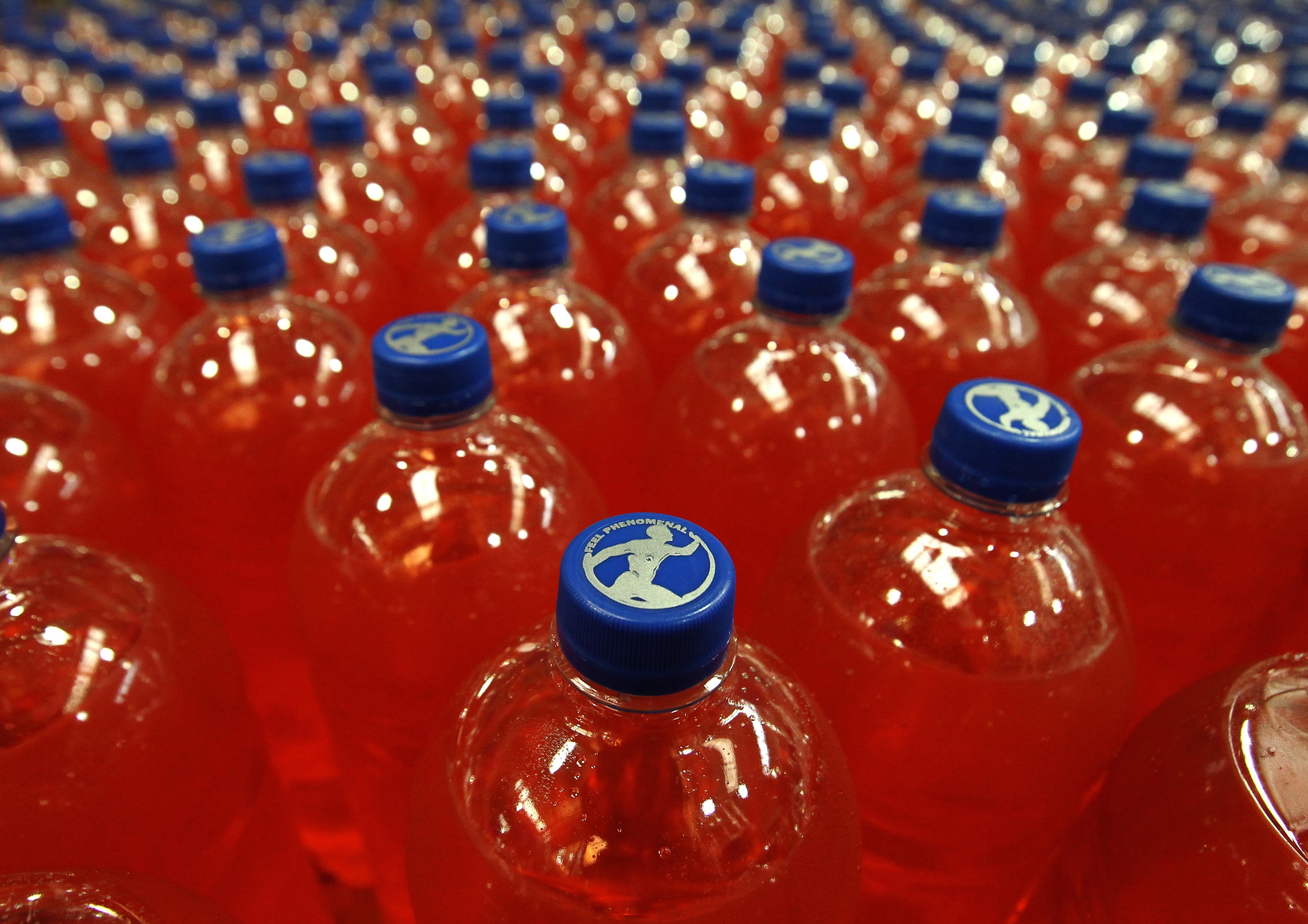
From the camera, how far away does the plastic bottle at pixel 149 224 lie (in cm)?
156

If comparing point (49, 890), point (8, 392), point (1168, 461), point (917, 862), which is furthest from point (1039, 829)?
point (8, 392)

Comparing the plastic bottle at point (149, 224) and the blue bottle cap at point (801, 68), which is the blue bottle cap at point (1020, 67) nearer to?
the blue bottle cap at point (801, 68)

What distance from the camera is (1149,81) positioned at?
323cm

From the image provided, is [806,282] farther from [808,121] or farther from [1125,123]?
[1125,123]

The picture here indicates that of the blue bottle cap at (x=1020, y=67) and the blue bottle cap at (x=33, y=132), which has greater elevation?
the blue bottle cap at (x=1020, y=67)

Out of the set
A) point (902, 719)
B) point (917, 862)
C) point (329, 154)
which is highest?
point (329, 154)

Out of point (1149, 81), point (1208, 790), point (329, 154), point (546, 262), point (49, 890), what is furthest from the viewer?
point (1149, 81)

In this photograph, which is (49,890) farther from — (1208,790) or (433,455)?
(1208,790)

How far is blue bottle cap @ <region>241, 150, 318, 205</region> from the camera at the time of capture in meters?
1.43

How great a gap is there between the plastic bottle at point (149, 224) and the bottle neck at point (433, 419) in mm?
949

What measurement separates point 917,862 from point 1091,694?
23 centimetres

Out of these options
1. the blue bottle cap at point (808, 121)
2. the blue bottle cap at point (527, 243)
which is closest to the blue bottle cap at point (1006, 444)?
the blue bottle cap at point (527, 243)

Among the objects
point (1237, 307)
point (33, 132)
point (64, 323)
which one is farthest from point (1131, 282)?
point (33, 132)

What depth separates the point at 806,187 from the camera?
1.84 meters
